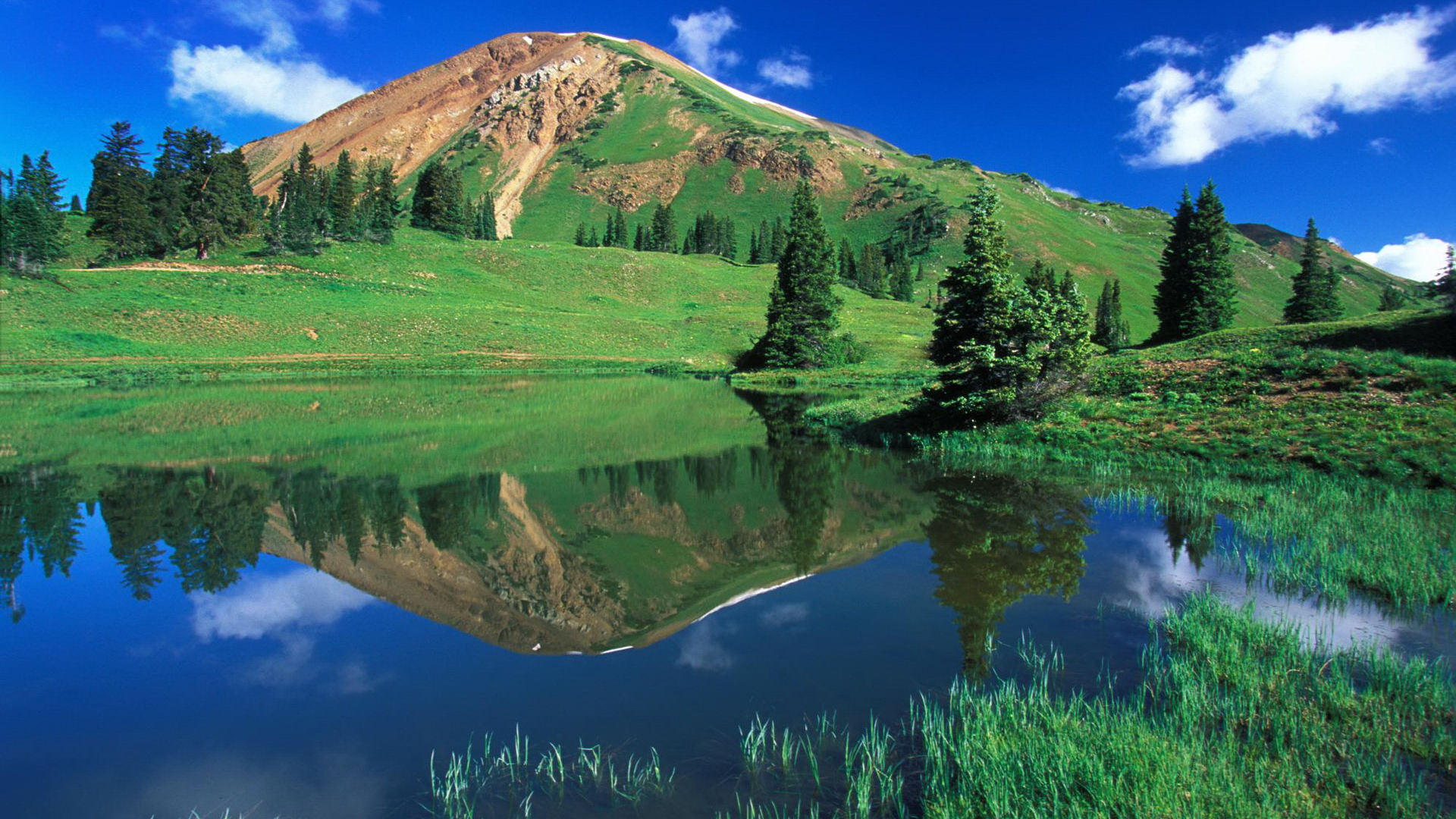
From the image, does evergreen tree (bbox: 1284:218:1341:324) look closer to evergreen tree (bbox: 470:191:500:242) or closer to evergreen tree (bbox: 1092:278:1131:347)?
evergreen tree (bbox: 1092:278:1131:347)

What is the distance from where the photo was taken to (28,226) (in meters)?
64.9

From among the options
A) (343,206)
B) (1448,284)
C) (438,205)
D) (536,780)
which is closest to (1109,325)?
(1448,284)

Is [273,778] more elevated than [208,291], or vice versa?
[208,291]

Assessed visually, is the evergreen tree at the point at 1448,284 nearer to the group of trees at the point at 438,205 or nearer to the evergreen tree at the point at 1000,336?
the evergreen tree at the point at 1000,336

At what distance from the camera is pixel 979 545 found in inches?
531

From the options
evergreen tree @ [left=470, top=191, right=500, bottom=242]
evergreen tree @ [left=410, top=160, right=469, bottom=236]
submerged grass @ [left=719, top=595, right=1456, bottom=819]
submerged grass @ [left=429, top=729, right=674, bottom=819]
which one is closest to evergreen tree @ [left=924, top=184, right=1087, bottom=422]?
submerged grass @ [left=719, top=595, right=1456, bottom=819]

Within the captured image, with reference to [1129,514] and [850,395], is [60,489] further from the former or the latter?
[850,395]

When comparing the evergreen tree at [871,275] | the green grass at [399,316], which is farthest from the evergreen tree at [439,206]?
the evergreen tree at [871,275]

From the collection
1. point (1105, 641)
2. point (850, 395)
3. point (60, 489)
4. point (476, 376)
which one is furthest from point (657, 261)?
point (1105, 641)

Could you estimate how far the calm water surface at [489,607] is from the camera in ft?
23.2

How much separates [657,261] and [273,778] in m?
113

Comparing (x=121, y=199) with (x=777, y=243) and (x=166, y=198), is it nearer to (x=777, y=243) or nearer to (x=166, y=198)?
(x=166, y=198)

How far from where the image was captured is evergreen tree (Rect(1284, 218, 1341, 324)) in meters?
66.1

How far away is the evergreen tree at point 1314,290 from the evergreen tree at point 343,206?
372ft
